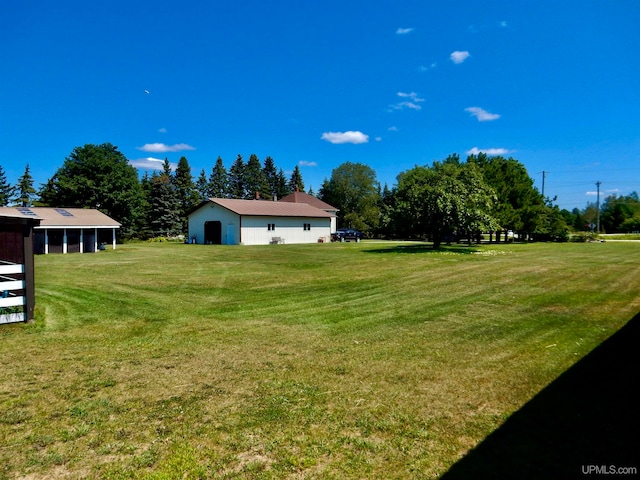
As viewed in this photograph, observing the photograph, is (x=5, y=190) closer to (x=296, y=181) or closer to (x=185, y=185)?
(x=185, y=185)

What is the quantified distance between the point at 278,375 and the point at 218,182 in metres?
80.5

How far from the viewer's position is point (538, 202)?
3762 cm

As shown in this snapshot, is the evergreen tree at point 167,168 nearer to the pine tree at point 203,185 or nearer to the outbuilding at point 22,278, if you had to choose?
the pine tree at point 203,185

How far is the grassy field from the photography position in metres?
3.07

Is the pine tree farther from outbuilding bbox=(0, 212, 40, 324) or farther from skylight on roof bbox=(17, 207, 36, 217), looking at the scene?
outbuilding bbox=(0, 212, 40, 324)

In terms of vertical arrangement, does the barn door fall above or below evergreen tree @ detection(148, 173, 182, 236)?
below

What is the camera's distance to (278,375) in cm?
477

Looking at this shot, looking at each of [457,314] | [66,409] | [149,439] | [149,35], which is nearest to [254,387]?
[149,439]

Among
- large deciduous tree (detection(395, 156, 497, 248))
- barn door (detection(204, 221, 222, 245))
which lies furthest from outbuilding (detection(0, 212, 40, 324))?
barn door (detection(204, 221, 222, 245))

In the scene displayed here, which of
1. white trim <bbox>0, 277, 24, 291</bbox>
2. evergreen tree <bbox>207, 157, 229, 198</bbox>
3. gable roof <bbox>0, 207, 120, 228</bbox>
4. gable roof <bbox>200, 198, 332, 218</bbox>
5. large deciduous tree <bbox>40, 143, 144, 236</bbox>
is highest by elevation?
evergreen tree <bbox>207, 157, 229, 198</bbox>

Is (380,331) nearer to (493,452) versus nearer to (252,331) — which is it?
(252,331)

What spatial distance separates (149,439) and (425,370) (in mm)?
3367

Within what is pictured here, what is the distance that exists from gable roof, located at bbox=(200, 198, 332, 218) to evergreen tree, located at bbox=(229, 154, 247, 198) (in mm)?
43102

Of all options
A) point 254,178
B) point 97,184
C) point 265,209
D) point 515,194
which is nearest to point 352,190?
point 254,178
